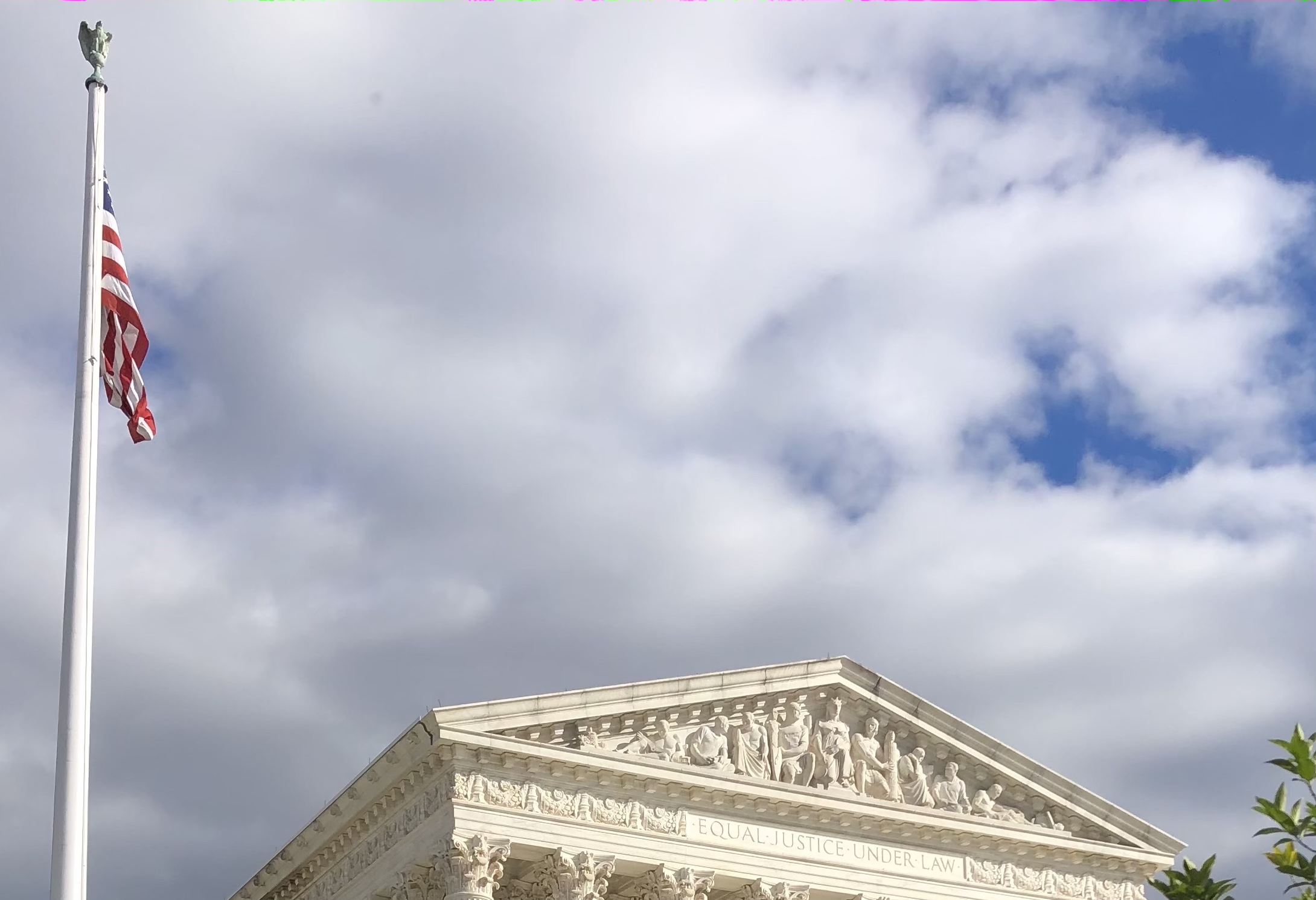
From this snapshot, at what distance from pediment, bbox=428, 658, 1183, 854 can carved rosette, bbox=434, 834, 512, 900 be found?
234 cm

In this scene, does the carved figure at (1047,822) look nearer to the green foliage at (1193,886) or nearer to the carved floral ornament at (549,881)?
the carved floral ornament at (549,881)

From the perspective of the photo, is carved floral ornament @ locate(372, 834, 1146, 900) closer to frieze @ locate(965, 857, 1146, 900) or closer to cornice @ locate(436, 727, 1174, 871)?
cornice @ locate(436, 727, 1174, 871)

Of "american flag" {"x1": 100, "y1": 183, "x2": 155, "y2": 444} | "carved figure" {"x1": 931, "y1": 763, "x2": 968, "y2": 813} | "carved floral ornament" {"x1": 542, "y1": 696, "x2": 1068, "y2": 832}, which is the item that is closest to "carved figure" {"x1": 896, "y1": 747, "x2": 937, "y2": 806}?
"carved floral ornament" {"x1": 542, "y1": 696, "x2": 1068, "y2": 832}

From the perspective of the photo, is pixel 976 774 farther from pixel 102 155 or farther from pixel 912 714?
pixel 102 155

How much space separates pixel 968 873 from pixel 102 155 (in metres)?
30.3

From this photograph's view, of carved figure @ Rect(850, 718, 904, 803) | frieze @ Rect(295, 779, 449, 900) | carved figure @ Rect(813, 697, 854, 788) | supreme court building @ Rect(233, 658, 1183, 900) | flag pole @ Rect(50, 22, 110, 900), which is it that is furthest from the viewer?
carved figure @ Rect(850, 718, 904, 803)

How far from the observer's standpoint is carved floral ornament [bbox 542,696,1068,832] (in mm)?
39562

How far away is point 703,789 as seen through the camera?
→ 3925 cm

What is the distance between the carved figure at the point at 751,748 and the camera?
A: 4034 cm

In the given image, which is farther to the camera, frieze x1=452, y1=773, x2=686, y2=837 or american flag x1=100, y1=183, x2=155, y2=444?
frieze x1=452, y1=773, x2=686, y2=837

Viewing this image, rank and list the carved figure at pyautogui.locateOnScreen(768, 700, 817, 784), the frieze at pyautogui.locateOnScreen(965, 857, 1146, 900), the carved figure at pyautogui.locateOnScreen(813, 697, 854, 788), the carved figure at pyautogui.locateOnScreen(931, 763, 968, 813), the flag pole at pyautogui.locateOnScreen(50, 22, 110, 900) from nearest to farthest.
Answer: the flag pole at pyautogui.locateOnScreen(50, 22, 110, 900)
the carved figure at pyautogui.locateOnScreen(768, 700, 817, 784)
the carved figure at pyautogui.locateOnScreen(813, 697, 854, 788)
the carved figure at pyautogui.locateOnScreen(931, 763, 968, 813)
the frieze at pyautogui.locateOnScreen(965, 857, 1146, 900)

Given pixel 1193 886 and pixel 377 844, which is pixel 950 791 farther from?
pixel 1193 886

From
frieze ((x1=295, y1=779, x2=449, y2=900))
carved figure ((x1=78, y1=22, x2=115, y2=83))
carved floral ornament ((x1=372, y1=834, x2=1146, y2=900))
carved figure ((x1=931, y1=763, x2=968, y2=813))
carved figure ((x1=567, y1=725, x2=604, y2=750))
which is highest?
carved figure ((x1=78, y1=22, x2=115, y2=83))

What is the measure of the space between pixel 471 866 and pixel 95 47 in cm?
2058
